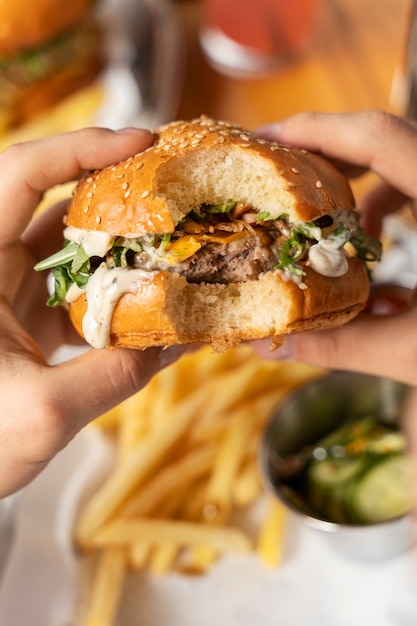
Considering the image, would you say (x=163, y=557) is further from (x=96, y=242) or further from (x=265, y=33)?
(x=265, y=33)

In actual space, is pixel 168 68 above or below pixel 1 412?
below

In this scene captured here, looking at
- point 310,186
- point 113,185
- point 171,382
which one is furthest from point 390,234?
point 113,185

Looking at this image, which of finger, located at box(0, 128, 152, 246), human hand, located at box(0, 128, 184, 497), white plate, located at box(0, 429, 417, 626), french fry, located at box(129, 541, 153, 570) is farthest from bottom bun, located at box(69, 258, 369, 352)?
white plate, located at box(0, 429, 417, 626)

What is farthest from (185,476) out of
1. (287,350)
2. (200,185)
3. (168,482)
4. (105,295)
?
(200,185)

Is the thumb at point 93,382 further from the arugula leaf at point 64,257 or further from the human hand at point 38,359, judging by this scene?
the arugula leaf at point 64,257

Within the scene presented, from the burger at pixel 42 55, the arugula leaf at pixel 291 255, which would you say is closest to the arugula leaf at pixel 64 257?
the arugula leaf at pixel 291 255

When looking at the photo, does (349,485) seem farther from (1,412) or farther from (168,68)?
(168,68)

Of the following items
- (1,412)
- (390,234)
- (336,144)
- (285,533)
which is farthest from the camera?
(390,234)

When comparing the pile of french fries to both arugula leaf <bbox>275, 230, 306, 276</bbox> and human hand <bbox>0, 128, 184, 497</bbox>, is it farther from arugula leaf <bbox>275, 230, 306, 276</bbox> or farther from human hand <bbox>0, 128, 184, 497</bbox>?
arugula leaf <bbox>275, 230, 306, 276</bbox>
